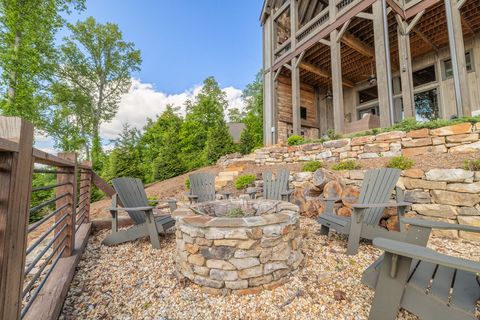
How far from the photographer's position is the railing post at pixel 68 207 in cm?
199

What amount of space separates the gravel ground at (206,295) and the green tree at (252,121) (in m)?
8.83

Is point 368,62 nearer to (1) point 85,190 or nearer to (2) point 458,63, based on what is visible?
(2) point 458,63

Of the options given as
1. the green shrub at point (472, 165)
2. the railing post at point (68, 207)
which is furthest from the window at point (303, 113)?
the railing post at point (68, 207)

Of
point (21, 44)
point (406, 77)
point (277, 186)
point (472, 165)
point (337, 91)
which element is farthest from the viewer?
point (21, 44)

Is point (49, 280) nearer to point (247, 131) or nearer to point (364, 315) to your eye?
point (364, 315)

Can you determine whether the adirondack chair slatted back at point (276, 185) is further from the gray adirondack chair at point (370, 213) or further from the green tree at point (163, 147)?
the green tree at point (163, 147)

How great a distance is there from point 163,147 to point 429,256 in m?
11.5

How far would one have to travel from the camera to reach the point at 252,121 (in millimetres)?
14562

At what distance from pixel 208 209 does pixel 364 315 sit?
1.79m

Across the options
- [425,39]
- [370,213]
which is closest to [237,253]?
[370,213]

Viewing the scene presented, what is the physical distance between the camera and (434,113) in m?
6.73

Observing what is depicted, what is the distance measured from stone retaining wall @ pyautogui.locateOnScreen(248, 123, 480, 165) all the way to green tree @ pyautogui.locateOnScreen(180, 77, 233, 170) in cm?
487

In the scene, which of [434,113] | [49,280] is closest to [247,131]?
[434,113]

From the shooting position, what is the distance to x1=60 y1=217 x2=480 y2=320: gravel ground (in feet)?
4.70
